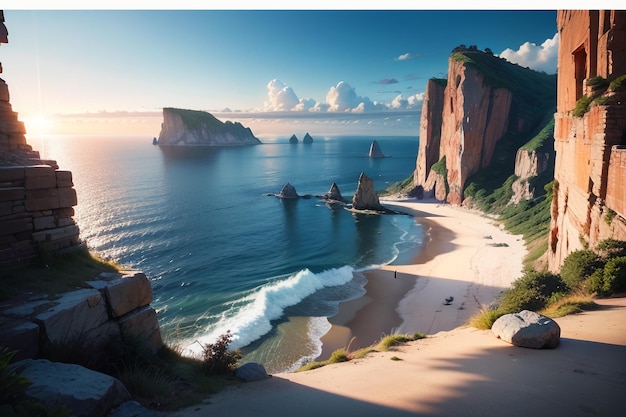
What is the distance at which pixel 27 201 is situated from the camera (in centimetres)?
736

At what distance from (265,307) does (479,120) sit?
50749 mm

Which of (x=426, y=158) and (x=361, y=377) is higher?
(x=426, y=158)

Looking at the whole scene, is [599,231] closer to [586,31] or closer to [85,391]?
[586,31]

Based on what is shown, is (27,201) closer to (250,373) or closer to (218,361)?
(218,361)

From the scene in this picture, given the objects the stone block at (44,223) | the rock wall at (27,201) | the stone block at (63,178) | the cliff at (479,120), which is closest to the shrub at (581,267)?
the rock wall at (27,201)

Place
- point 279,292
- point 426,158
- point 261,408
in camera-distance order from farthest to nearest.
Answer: point 426,158, point 279,292, point 261,408

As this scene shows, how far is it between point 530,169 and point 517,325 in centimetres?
4968

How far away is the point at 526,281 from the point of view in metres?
11.8

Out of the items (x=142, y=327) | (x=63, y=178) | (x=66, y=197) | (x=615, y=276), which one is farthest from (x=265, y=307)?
(x=615, y=276)

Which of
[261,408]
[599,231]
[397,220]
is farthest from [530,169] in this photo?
[261,408]

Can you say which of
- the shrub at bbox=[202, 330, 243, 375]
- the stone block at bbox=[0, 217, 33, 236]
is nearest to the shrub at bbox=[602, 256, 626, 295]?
the shrub at bbox=[202, 330, 243, 375]

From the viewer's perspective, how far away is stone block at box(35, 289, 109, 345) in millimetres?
5883

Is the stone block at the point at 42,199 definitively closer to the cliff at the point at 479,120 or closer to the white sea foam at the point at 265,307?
the white sea foam at the point at 265,307

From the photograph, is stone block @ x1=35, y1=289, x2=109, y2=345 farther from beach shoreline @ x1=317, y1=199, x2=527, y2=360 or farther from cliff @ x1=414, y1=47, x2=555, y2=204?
cliff @ x1=414, y1=47, x2=555, y2=204
